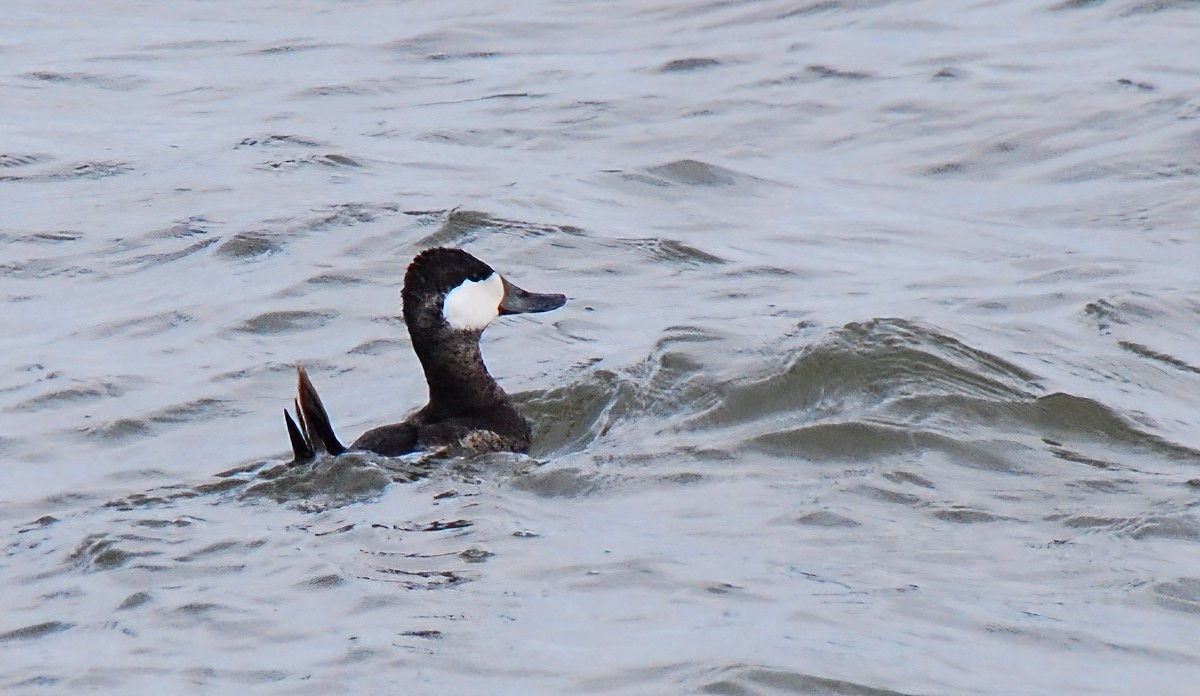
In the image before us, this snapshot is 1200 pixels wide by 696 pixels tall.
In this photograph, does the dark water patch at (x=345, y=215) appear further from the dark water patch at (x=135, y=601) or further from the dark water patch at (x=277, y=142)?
the dark water patch at (x=135, y=601)

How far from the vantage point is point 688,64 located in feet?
49.6

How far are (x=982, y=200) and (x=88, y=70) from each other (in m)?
8.28

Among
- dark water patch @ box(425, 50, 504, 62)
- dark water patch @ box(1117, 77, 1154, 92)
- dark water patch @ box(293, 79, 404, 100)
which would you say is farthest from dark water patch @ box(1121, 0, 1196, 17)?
dark water patch @ box(293, 79, 404, 100)

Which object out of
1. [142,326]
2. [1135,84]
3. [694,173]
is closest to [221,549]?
[142,326]

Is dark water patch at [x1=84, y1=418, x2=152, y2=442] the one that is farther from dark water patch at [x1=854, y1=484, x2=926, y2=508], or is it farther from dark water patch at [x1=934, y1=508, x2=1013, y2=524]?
dark water patch at [x1=934, y1=508, x2=1013, y2=524]

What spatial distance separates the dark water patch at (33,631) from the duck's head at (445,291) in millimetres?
2625

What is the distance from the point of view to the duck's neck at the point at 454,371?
8023mm

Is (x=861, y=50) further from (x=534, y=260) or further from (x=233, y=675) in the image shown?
(x=233, y=675)

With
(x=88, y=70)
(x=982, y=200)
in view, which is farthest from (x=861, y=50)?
(x=88, y=70)

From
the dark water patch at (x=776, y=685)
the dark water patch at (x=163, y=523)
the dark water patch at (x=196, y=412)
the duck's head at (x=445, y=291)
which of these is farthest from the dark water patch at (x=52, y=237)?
the dark water patch at (x=776, y=685)

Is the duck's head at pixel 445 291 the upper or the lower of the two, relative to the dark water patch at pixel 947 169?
upper

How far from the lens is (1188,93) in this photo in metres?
13.3

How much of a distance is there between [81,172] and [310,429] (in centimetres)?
667

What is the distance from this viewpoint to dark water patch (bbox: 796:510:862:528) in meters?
6.43
